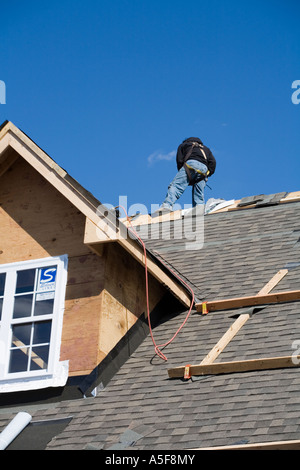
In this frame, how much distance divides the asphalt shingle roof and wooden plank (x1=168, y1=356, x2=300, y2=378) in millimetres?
60

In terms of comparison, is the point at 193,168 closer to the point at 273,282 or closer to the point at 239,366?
the point at 273,282

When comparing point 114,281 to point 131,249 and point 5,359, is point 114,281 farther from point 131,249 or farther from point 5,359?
point 5,359

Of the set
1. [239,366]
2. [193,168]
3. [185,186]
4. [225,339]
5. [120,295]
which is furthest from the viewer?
[193,168]

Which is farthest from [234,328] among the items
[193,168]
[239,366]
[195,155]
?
[195,155]

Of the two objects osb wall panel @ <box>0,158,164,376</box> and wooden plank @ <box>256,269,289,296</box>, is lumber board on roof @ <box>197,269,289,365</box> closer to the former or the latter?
wooden plank @ <box>256,269,289,296</box>

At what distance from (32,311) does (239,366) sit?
8.37 feet

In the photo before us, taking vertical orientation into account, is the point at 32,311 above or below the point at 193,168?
below

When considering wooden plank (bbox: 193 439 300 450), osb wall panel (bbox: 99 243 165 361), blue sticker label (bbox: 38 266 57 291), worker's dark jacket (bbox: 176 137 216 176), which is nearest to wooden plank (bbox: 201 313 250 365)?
osb wall panel (bbox: 99 243 165 361)

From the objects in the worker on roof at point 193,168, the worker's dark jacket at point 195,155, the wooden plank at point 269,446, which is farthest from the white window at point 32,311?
the worker's dark jacket at point 195,155

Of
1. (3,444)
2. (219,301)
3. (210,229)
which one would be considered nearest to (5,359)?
(3,444)

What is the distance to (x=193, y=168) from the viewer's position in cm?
1413

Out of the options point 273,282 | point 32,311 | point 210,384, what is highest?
point 273,282

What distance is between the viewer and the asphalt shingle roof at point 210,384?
5.98 metres

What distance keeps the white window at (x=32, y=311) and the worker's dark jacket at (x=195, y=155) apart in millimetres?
6433
